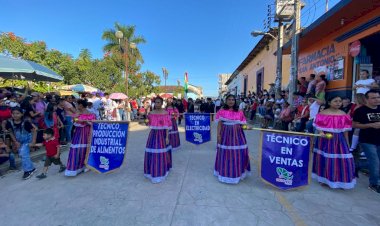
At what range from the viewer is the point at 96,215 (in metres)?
3.54

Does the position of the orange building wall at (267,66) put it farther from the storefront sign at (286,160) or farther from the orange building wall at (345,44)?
the storefront sign at (286,160)

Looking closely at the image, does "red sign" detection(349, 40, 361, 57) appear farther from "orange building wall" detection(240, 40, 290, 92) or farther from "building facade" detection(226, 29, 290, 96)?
"orange building wall" detection(240, 40, 290, 92)

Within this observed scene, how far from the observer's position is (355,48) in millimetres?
8695

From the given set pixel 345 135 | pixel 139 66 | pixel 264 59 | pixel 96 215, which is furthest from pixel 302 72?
pixel 139 66

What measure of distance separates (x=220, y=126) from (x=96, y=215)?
8.98ft

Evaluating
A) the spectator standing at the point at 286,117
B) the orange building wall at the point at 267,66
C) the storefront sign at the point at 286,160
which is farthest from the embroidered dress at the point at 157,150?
the orange building wall at the point at 267,66

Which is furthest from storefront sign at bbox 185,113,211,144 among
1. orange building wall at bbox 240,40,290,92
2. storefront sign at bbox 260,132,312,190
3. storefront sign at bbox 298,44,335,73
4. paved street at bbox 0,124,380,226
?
orange building wall at bbox 240,40,290,92

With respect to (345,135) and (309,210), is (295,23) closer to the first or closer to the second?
(345,135)

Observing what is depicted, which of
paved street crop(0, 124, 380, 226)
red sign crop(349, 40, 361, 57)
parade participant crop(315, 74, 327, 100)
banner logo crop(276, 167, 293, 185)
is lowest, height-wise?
paved street crop(0, 124, 380, 226)

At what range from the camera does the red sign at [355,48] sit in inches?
336

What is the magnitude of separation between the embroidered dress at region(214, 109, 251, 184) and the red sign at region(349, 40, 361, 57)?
628 cm

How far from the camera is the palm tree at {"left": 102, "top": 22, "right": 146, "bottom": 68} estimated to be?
104 feet

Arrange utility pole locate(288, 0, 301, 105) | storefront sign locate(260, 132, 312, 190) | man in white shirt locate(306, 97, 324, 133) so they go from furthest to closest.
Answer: utility pole locate(288, 0, 301, 105)
man in white shirt locate(306, 97, 324, 133)
storefront sign locate(260, 132, 312, 190)

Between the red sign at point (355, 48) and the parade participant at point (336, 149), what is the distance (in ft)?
17.5
